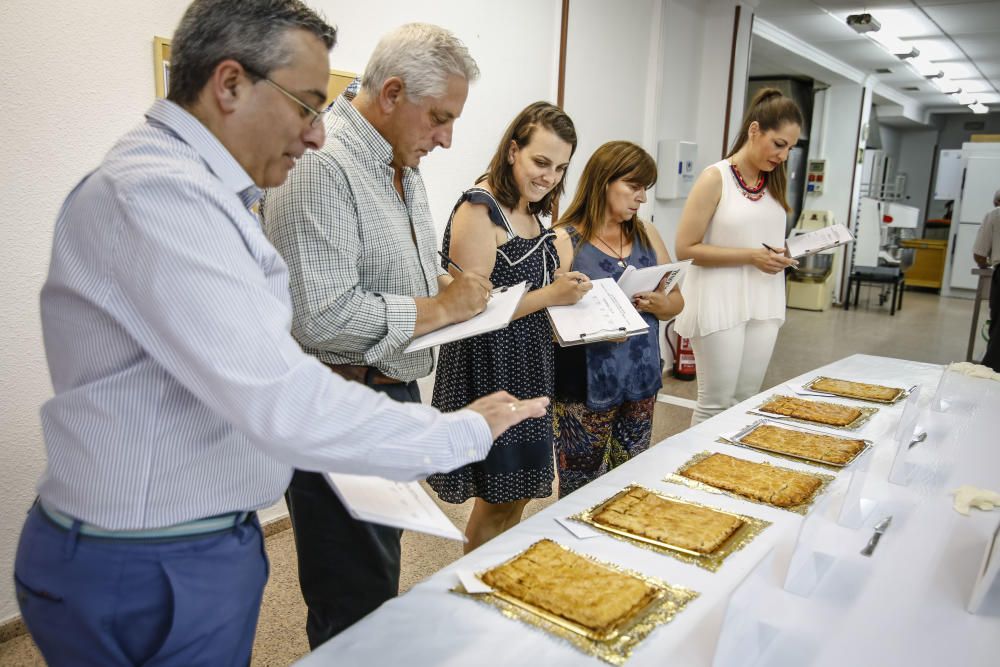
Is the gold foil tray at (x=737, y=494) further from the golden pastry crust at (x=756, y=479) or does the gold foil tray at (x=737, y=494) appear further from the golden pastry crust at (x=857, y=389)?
the golden pastry crust at (x=857, y=389)

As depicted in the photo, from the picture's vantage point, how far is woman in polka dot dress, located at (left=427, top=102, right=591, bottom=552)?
5.63ft

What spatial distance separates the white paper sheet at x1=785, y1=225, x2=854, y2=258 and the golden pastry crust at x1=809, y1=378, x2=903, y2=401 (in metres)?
0.51

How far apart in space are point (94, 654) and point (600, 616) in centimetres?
62

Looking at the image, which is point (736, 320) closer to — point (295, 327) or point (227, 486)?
point (295, 327)

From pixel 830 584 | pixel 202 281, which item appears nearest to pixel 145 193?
pixel 202 281

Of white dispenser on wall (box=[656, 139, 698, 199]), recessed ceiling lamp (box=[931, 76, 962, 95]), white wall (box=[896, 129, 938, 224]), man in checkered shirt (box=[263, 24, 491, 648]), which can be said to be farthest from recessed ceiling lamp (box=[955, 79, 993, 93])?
man in checkered shirt (box=[263, 24, 491, 648])

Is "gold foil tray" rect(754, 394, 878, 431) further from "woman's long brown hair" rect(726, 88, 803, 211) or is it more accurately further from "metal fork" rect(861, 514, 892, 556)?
"woman's long brown hair" rect(726, 88, 803, 211)

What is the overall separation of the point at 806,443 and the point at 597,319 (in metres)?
0.57

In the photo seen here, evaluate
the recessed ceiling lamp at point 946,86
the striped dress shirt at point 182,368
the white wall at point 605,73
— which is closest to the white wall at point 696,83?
the white wall at point 605,73

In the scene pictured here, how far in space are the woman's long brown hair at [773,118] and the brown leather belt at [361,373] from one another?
1.74 m

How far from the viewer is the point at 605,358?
6.51 ft

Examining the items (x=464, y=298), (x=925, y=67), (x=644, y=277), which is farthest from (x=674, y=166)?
(x=925, y=67)

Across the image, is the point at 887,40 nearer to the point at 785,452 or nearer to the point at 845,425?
the point at 845,425

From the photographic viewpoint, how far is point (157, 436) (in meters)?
0.78
